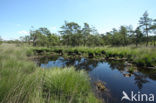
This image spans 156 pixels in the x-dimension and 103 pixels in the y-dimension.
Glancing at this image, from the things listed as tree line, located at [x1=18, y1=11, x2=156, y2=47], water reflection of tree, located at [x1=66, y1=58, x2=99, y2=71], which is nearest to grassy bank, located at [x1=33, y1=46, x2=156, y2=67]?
water reflection of tree, located at [x1=66, y1=58, x2=99, y2=71]

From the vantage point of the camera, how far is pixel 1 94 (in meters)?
1.43

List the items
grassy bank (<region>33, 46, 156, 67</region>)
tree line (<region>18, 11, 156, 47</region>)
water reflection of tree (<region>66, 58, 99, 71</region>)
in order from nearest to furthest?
1. grassy bank (<region>33, 46, 156, 67</region>)
2. water reflection of tree (<region>66, 58, 99, 71</region>)
3. tree line (<region>18, 11, 156, 47</region>)

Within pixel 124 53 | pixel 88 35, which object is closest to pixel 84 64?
pixel 124 53

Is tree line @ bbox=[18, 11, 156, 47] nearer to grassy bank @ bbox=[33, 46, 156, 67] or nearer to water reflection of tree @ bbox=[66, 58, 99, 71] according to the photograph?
grassy bank @ bbox=[33, 46, 156, 67]

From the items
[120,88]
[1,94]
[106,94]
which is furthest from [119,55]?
[1,94]

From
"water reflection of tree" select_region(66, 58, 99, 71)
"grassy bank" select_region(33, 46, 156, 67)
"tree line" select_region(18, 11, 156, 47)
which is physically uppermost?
"tree line" select_region(18, 11, 156, 47)

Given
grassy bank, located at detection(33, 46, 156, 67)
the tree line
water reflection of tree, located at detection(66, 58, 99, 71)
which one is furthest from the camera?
the tree line

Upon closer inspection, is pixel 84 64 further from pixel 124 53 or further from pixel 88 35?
pixel 88 35

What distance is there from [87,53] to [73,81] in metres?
10.3

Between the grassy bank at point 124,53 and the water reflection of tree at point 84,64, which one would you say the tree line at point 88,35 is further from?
the water reflection of tree at point 84,64

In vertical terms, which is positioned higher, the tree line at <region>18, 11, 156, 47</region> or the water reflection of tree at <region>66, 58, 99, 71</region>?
the tree line at <region>18, 11, 156, 47</region>

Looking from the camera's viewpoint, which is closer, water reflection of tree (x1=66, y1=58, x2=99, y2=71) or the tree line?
water reflection of tree (x1=66, y1=58, x2=99, y2=71)

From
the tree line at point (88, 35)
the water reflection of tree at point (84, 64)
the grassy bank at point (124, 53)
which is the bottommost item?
the water reflection of tree at point (84, 64)

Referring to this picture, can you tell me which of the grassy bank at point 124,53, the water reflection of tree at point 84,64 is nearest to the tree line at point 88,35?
the grassy bank at point 124,53
